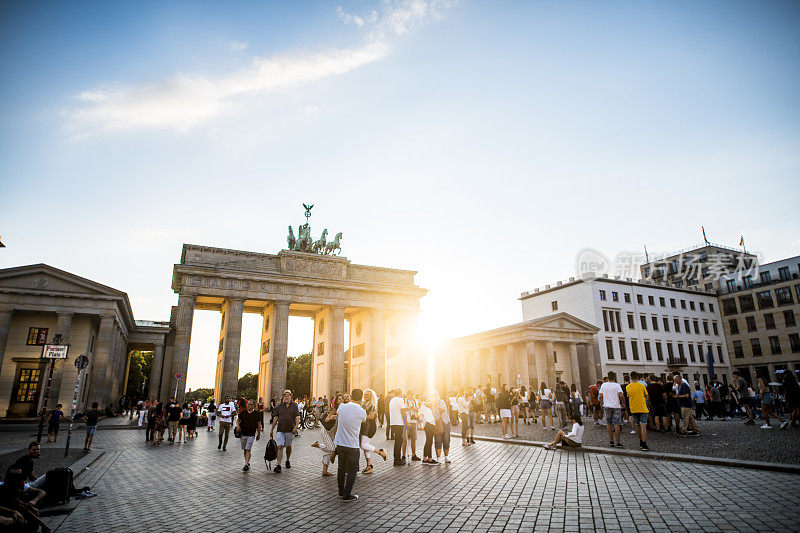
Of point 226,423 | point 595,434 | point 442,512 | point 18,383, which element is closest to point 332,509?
point 442,512

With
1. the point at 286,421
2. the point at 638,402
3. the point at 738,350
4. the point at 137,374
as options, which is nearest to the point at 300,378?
the point at 137,374

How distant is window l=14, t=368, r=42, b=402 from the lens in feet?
97.5

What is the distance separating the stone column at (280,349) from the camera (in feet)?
124

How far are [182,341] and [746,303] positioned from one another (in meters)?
75.5

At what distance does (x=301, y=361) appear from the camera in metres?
86.8

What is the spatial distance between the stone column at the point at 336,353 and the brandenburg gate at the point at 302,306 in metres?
0.09

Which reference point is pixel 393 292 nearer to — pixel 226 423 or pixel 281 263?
pixel 281 263

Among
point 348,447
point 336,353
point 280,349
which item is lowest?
point 348,447

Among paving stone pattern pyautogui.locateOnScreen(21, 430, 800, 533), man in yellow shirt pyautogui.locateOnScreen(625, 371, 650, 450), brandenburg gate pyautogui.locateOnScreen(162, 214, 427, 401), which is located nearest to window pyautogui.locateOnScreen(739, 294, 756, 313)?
brandenburg gate pyautogui.locateOnScreen(162, 214, 427, 401)

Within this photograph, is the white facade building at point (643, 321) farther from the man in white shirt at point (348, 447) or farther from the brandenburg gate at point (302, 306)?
the man in white shirt at point (348, 447)

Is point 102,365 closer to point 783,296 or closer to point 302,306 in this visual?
point 302,306

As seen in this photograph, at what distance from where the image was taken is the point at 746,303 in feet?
210

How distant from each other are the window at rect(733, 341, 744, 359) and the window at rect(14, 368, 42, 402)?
83144 mm

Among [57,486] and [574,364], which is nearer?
[57,486]
